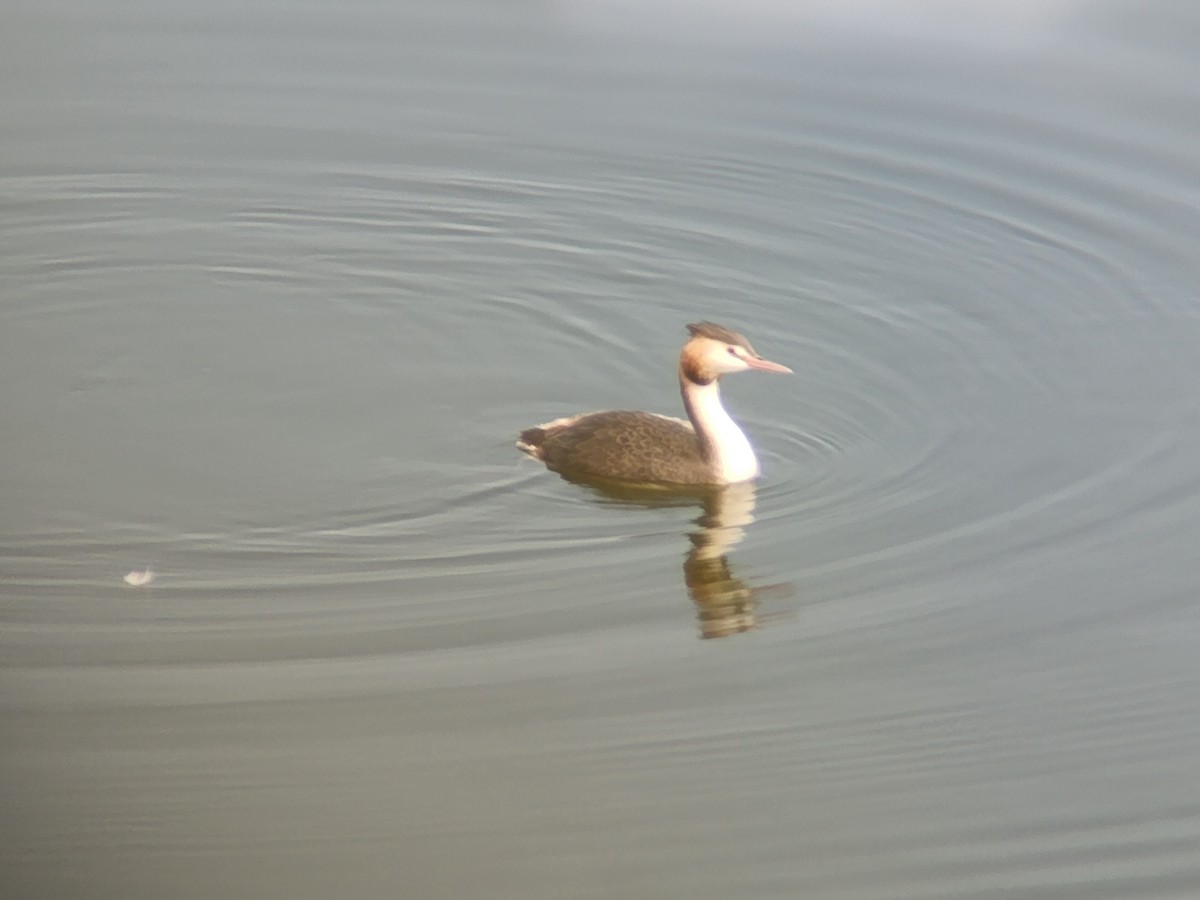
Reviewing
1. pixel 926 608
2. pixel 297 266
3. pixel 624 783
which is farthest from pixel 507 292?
pixel 624 783

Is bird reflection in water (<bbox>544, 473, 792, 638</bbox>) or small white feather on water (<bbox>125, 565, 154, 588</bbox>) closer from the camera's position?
bird reflection in water (<bbox>544, 473, 792, 638</bbox>)

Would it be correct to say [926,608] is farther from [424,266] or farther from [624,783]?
[424,266]

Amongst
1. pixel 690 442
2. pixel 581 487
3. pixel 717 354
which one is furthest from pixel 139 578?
pixel 717 354

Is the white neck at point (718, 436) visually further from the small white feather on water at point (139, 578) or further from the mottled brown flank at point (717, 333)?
the small white feather on water at point (139, 578)

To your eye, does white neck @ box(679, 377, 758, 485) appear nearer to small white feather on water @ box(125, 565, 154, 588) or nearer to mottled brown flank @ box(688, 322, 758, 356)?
mottled brown flank @ box(688, 322, 758, 356)

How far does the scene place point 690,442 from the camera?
741cm

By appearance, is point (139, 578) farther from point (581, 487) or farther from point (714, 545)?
point (714, 545)

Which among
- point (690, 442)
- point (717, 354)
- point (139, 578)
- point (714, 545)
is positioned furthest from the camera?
point (690, 442)

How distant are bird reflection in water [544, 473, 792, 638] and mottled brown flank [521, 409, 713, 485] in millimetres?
53

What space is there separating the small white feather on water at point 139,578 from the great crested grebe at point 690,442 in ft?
5.77

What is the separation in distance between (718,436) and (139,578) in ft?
7.63

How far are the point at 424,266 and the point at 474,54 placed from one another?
286 centimetres

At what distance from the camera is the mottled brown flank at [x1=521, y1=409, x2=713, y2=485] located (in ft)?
23.9

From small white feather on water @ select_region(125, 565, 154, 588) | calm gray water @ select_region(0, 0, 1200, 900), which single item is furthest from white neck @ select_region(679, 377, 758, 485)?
small white feather on water @ select_region(125, 565, 154, 588)
